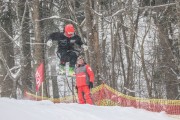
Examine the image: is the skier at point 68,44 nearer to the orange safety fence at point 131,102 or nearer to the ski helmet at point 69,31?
the ski helmet at point 69,31

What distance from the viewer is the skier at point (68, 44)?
13.1m

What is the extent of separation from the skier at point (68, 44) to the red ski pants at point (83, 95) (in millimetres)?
1486

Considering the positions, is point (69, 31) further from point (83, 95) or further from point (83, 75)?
point (83, 95)

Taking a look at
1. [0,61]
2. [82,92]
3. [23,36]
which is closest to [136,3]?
[23,36]

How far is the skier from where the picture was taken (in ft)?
42.9

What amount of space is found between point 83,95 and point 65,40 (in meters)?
1.90

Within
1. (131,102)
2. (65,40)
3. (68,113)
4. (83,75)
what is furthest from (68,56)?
(68,113)

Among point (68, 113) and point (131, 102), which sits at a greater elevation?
point (68, 113)

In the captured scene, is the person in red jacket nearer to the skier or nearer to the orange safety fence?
the orange safety fence

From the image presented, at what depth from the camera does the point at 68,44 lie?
13203 mm

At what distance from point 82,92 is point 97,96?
1.47 meters

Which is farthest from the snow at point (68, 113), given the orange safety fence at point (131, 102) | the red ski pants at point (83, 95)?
the red ski pants at point (83, 95)

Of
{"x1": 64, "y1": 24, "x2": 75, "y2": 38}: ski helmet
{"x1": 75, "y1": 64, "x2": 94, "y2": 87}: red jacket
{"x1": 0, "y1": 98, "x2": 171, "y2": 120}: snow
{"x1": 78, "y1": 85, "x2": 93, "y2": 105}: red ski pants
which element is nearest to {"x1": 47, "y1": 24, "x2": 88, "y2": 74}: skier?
{"x1": 64, "y1": 24, "x2": 75, "y2": 38}: ski helmet

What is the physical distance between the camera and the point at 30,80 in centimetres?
2559
